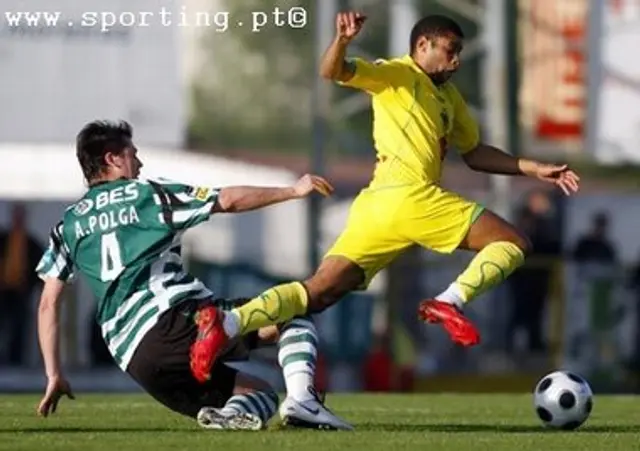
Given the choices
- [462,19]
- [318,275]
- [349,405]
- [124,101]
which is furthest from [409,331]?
[462,19]

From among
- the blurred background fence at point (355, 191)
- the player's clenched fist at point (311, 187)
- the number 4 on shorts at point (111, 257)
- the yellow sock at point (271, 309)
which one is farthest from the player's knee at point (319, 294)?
the blurred background fence at point (355, 191)

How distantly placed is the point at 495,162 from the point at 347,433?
2351mm

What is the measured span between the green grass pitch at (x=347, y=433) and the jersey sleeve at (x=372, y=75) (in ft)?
5.56

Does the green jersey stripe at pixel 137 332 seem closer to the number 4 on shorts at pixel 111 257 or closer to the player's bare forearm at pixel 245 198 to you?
the number 4 on shorts at pixel 111 257

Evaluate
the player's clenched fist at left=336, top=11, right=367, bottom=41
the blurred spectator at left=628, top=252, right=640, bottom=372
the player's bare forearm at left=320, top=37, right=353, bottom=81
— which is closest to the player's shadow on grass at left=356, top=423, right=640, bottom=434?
the player's bare forearm at left=320, top=37, right=353, bottom=81

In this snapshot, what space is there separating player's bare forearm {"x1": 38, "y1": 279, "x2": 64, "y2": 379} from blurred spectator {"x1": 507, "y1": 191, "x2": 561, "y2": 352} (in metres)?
14.0

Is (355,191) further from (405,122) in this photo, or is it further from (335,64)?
(335,64)

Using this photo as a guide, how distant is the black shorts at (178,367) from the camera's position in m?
11.2

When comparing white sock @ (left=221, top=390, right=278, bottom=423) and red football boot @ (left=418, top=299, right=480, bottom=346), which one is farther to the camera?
red football boot @ (left=418, top=299, right=480, bottom=346)

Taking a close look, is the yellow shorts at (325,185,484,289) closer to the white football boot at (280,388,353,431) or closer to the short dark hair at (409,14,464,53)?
the short dark hair at (409,14,464,53)

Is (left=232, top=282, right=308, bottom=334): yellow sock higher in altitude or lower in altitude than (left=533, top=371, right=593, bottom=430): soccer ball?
higher

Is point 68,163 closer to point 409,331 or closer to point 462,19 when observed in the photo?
point 409,331

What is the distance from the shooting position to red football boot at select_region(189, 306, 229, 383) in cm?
1097

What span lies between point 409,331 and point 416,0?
16.0ft
